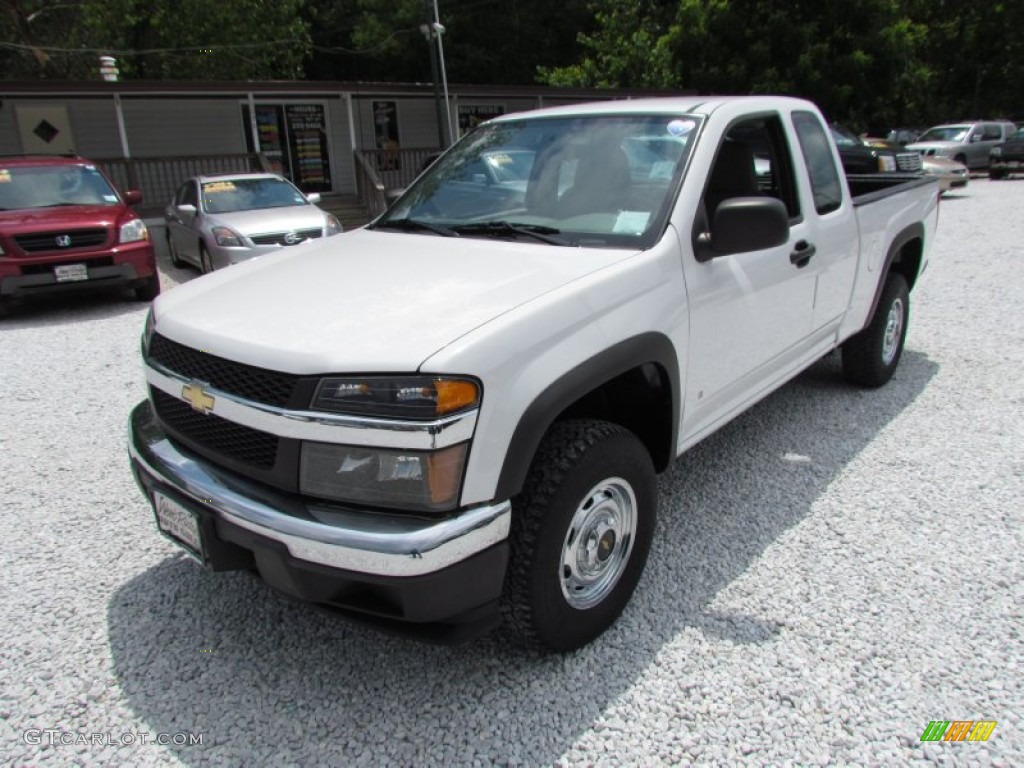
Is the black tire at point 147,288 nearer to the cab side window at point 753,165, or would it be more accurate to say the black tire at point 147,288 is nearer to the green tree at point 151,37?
the cab side window at point 753,165

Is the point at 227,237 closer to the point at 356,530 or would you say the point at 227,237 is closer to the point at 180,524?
the point at 180,524

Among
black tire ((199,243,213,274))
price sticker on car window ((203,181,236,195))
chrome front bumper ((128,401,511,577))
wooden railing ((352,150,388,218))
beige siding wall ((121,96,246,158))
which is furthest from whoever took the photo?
beige siding wall ((121,96,246,158))

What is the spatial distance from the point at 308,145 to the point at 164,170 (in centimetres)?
546

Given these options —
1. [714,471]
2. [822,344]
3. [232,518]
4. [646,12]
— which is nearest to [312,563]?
[232,518]

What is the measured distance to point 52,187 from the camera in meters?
9.16

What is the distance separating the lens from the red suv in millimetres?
8164

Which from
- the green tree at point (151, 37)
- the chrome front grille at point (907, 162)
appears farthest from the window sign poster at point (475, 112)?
the chrome front grille at point (907, 162)

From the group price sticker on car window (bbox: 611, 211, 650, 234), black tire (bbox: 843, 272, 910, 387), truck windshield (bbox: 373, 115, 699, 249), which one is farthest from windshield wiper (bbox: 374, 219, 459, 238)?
black tire (bbox: 843, 272, 910, 387)

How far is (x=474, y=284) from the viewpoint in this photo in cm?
254

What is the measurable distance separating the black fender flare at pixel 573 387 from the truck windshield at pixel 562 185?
421 millimetres

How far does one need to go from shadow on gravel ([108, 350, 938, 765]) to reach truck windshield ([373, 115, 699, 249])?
1.43 metres

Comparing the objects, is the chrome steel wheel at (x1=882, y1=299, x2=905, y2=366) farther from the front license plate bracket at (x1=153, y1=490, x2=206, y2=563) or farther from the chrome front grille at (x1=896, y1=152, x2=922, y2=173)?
the chrome front grille at (x1=896, y1=152, x2=922, y2=173)

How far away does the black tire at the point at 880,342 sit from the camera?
16.3 feet

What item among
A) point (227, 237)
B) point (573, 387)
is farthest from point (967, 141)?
point (573, 387)
